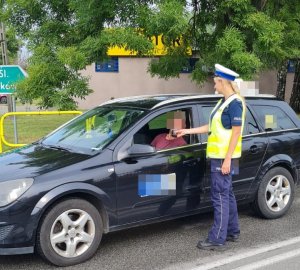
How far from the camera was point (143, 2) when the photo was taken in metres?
8.32

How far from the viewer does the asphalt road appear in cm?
455

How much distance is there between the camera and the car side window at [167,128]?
17.4 feet

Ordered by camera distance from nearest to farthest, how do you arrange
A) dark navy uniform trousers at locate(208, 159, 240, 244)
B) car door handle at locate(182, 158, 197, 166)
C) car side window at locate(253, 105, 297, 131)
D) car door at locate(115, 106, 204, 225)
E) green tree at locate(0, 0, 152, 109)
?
car door at locate(115, 106, 204, 225) < dark navy uniform trousers at locate(208, 159, 240, 244) < car door handle at locate(182, 158, 197, 166) < car side window at locate(253, 105, 297, 131) < green tree at locate(0, 0, 152, 109)

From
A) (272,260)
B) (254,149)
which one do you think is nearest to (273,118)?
(254,149)

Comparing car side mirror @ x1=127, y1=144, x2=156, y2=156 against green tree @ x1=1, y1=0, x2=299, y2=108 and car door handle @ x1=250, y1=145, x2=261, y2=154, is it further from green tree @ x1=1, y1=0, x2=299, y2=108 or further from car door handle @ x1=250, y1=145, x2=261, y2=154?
green tree @ x1=1, y1=0, x2=299, y2=108

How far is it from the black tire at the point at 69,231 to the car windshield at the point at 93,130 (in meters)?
0.62

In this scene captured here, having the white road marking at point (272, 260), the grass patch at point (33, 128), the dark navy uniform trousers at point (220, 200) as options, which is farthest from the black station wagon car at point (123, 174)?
the grass patch at point (33, 128)

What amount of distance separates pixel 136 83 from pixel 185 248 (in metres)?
21.8

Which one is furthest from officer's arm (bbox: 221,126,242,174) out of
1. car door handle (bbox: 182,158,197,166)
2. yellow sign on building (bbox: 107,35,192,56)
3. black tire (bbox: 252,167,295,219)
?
yellow sign on building (bbox: 107,35,192,56)

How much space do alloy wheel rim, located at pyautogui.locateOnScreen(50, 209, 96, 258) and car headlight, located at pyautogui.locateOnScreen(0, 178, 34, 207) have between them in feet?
1.34

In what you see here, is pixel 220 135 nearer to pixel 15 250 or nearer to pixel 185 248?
pixel 185 248

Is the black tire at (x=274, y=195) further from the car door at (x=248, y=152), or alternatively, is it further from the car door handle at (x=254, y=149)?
the car door handle at (x=254, y=149)

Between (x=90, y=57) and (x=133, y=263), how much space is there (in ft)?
15.8

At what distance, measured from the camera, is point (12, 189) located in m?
4.27
